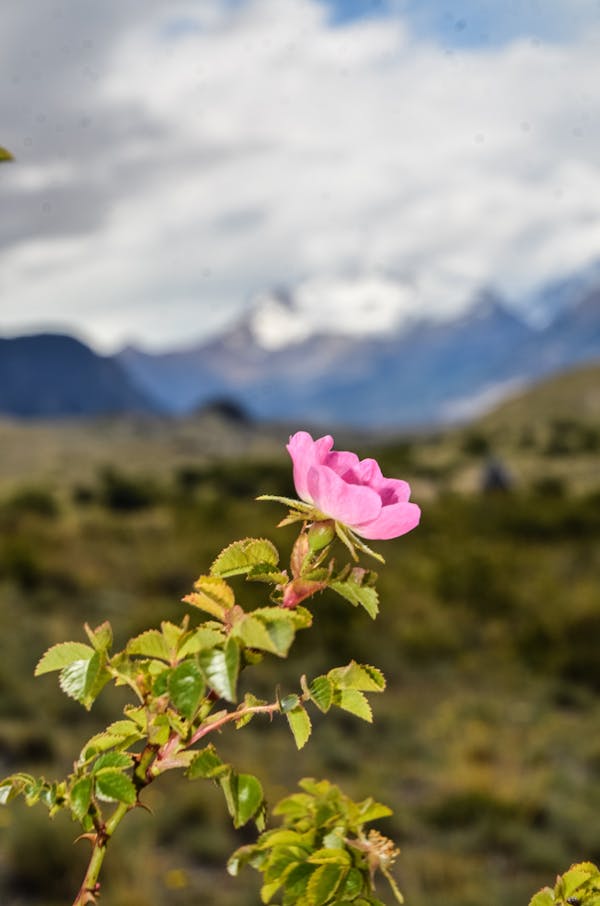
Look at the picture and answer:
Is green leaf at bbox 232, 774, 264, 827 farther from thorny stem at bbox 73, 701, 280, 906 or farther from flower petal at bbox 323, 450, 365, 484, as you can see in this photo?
flower petal at bbox 323, 450, 365, 484

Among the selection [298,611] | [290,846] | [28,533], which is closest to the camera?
[298,611]

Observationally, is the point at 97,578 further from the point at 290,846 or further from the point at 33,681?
the point at 290,846

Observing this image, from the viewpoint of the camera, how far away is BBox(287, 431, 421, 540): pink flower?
3.24 feet

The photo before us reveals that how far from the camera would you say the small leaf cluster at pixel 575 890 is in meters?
1.08

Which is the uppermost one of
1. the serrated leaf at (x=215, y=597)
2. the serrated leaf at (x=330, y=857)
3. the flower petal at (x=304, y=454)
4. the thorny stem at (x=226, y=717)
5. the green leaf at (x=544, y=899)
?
the flower petal at (x=304, y=454)

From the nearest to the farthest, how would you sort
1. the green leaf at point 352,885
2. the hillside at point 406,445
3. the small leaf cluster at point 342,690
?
the small leaf cluster at point 342,690 → the green leaf at point 352,885 → the hillside at point 406,445

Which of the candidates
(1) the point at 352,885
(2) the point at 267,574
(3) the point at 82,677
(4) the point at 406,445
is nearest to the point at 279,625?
(2) the point at 267,574

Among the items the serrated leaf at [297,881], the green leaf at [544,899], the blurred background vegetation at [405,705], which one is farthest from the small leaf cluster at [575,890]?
the blurred background vegetation at [405,705]

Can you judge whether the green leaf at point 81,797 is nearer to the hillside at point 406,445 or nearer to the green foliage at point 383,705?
the green foliage at point 383,705

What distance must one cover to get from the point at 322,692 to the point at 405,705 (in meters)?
9.02

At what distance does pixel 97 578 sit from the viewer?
13.4 m

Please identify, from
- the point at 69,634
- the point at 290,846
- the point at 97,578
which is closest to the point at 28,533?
the point at 97,578

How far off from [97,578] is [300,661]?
415 centimetres

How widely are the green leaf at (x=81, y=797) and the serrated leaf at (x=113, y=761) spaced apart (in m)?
0.01
